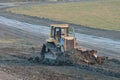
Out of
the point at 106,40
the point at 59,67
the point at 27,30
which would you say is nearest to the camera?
the point at 59,67

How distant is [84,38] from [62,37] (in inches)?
552

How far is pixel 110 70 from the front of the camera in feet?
73.8

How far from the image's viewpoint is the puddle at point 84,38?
33.2 meters

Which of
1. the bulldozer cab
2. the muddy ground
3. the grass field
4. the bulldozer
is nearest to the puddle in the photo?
the muddy ground

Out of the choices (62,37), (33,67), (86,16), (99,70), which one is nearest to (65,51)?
(62,37)

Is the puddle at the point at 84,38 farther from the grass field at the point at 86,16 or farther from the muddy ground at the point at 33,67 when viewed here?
the grass field at the point at 86,16

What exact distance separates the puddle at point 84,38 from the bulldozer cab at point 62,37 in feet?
19.0

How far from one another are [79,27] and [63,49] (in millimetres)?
21549

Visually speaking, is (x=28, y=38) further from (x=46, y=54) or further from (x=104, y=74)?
(x=104, y=74)

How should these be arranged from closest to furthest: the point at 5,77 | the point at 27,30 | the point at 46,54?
1. the point at 5,77
2. the point at 46,54
3. the point at 27,30

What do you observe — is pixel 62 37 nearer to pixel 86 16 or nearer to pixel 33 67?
pixel 33 67

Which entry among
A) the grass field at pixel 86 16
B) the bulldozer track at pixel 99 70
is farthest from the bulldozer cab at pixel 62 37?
the grass field at pixel 86 16

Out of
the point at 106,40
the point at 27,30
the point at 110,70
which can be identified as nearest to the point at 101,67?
the point at 110,70

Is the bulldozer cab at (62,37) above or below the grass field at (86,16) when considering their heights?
above
